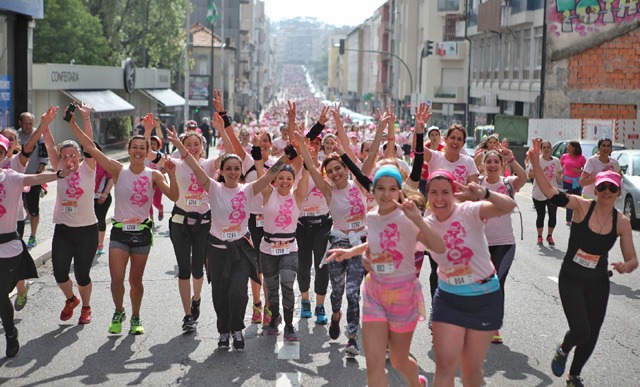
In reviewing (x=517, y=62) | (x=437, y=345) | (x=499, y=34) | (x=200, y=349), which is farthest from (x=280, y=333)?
(x=499, y=34)

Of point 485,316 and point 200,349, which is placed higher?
point 485,316

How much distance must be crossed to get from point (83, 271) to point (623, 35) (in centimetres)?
3763

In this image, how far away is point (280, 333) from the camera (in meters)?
Answer: 9.43

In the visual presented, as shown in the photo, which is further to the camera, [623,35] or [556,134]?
[623,35]

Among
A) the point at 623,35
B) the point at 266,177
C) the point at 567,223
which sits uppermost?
the point at 623,35

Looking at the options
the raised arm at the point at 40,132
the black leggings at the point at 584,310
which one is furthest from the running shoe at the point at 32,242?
the black leggings at the point at 584,310

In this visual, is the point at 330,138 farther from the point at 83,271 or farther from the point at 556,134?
the point at 556,134

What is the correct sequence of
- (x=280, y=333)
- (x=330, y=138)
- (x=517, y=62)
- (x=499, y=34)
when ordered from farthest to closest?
(x=499, y=34) → (x=517, y=62) → (x=330, y=138) → (x=280, y=333)

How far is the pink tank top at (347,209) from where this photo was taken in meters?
8.64

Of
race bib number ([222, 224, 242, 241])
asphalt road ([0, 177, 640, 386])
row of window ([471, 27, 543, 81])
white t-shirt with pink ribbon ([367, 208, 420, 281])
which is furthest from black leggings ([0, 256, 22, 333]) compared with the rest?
row of window ([471, 27, 543, 81])

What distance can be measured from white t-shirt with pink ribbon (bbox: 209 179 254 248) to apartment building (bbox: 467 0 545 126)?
38.8 meters

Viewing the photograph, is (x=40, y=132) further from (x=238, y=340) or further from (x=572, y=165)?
(x=572, y=165)

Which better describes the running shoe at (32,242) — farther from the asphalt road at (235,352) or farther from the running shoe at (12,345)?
the running shoe at (12,345)

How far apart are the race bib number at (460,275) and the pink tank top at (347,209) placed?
237 centimetres
